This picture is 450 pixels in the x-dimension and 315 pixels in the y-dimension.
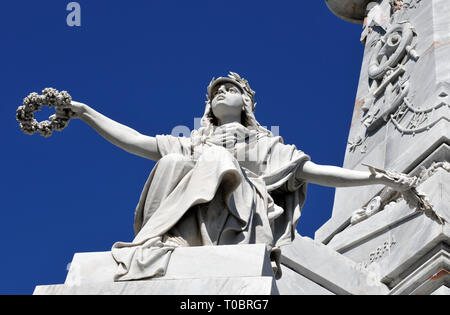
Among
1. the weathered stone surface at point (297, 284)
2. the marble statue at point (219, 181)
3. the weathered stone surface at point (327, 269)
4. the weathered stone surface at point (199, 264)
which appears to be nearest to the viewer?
the weathered stone surface at point (199, 264)

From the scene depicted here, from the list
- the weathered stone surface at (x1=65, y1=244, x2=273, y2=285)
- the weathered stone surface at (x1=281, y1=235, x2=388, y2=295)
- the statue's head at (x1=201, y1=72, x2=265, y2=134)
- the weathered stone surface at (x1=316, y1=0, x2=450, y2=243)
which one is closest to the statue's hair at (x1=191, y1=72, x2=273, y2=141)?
the statue's head at (x1=201, y1=72, x2=265, y2=134)

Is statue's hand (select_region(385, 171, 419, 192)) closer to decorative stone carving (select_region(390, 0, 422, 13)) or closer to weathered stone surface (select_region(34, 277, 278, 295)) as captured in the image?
weathered stone surface (select_region(34, 277, 278, 295))

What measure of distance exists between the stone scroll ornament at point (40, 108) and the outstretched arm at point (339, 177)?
203 cm

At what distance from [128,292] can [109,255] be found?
0.50 m

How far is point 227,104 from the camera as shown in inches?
334

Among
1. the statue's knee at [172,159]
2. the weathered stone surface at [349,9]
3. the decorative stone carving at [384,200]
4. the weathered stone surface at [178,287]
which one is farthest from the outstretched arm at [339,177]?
the weathered stone surface at [349,9]

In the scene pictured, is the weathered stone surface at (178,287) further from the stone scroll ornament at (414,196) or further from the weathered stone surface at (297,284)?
the weathered stone surface at (297,284)

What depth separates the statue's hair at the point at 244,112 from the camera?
853 centimetres

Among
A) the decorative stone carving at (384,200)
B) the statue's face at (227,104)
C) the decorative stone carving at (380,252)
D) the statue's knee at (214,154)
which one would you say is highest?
the decorative stone carving at (384,200)

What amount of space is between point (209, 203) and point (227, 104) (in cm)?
150

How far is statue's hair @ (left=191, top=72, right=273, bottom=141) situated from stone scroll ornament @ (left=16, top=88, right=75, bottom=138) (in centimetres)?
120

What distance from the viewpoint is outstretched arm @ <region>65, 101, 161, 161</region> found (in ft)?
26.7

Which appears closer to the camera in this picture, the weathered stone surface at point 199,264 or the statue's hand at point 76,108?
the weathered stone surface at point 199,264
